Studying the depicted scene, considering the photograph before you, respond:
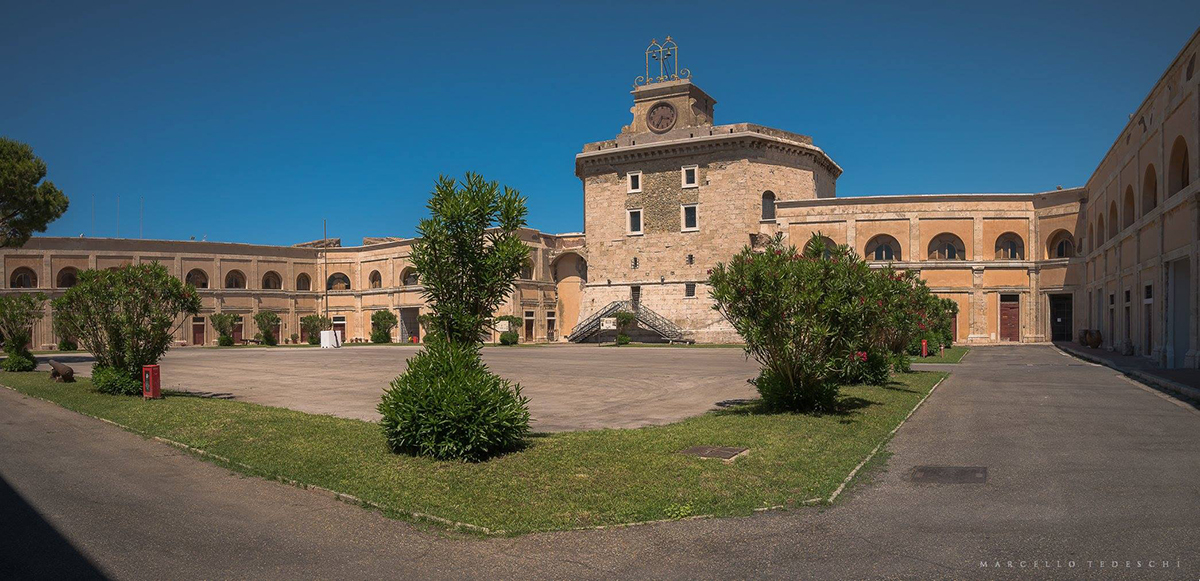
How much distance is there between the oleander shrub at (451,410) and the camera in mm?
9273

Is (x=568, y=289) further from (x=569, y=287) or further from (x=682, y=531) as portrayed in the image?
Answer: (x=682, y=531)

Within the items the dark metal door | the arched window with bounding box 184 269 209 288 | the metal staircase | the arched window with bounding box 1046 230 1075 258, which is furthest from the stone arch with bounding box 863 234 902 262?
the arched window with bounding box 184 269 209 288

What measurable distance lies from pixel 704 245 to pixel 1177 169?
97.4 feet

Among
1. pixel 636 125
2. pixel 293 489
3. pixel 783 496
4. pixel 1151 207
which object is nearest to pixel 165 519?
pixel 293 489

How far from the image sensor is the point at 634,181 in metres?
55.7

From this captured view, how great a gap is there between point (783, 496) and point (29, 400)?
18109 millimetres

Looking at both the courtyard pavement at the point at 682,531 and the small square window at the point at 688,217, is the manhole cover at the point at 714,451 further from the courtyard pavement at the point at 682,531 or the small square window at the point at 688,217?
the small square window at the point at 688,217

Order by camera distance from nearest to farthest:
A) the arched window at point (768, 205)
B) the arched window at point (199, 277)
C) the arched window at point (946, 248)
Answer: the arched window at point (946, 248)
the arched window at point (768, 205)
the arched window at point (199, 277)

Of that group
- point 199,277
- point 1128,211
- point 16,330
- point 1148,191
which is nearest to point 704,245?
point 1128,211

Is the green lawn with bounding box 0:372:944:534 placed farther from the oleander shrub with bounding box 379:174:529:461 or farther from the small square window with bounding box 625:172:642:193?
the small square window with bounding box 625:172:642:193

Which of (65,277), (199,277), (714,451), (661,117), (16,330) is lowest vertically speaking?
(714,451)

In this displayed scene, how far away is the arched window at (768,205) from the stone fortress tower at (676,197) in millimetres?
71

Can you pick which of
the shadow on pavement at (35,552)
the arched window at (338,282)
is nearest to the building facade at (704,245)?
the arched window at (338,282)

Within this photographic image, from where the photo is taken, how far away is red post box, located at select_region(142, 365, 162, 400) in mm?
16438
